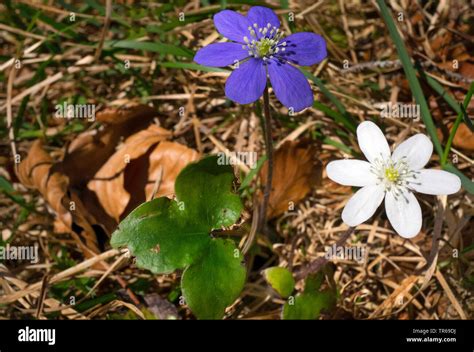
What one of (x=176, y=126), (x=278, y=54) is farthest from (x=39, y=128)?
(x=278, y=54)

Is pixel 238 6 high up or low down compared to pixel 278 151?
up

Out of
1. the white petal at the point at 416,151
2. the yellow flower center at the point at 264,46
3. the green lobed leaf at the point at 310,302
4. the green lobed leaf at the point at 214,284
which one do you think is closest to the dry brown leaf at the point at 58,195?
the green lobed leaf at the point at 214,284

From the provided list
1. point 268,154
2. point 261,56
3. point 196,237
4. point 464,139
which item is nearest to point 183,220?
point 196,237

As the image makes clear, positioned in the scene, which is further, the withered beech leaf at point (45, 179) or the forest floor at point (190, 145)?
the withered beech leaf at point (45, 179)

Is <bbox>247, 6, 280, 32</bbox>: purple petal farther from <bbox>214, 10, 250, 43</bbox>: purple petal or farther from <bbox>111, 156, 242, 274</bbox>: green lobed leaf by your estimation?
<bbox>111, 156, 242, 274</bbox>: green lobed leaf

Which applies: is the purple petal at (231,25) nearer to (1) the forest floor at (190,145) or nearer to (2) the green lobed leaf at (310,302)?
(1) the forest floor at (190,145)

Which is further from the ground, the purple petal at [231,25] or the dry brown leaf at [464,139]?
the purple petal at [231,25]

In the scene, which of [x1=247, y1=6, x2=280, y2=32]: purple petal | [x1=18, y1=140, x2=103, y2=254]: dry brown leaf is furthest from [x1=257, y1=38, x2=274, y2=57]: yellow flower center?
[x1=18, y1=140, x2=103, y2=254]: dry brown leaf
